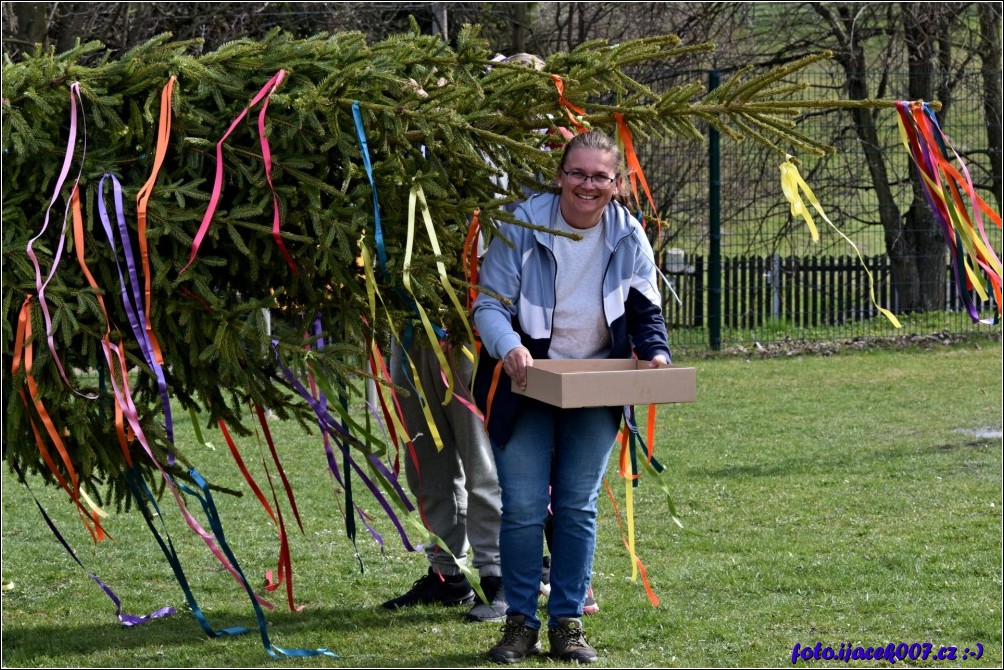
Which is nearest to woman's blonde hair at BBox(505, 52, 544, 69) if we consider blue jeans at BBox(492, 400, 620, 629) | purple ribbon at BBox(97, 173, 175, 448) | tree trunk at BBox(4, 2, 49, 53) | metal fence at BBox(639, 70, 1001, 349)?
blue jeans at BBox(492, 400, 620, 629)

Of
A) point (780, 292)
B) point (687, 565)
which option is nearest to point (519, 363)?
point (687, 565)

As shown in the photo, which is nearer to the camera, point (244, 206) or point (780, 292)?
point (244, 206)

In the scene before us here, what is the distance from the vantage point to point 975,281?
4.41 m

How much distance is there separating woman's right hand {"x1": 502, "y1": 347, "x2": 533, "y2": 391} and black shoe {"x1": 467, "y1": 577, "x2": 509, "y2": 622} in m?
1.09

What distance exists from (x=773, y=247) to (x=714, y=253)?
78cm

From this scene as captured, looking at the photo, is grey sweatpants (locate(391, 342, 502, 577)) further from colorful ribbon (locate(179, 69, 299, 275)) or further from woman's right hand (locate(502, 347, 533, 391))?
colorful ribbon (locate(179, 69, 299, 275))

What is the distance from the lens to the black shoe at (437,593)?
5332 millimetres

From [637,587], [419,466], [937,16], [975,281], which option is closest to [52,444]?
[419,466]

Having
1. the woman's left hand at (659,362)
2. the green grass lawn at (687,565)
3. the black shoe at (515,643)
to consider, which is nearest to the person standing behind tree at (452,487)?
the green grass lawn at (687,565)

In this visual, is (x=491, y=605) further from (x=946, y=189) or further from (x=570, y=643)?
(x=946, y=189)

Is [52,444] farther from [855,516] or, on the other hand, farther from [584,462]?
[855,516]

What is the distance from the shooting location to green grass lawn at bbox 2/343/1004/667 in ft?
15.7

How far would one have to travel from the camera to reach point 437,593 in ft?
17.6

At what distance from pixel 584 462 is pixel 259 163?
1.40 m
